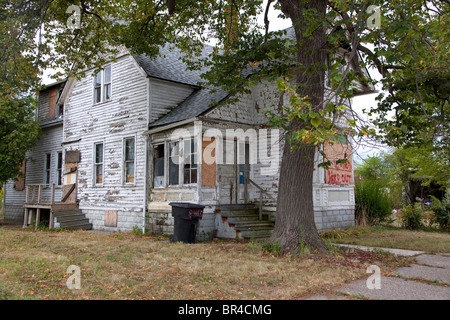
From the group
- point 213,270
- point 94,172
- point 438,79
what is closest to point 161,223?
point 94,172

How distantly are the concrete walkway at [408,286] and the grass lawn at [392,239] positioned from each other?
2.55 m

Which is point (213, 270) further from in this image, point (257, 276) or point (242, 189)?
point (242, 189)

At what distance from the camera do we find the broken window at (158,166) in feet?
44.2

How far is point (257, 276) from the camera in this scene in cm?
658

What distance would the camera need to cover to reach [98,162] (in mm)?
16344

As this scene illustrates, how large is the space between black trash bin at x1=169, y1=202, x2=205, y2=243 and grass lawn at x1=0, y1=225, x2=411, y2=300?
90cm

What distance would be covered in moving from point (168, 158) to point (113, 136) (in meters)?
3.50

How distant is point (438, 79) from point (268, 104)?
5.73 meters

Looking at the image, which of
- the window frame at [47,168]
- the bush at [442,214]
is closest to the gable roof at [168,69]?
the window frame at [47,168]

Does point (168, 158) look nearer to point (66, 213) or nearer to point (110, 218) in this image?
point (110, 218)

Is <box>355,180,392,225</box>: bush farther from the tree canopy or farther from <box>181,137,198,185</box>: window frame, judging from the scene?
<box>181,137,198,185</box>: window frame

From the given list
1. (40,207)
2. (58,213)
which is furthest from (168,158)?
(40,207)
